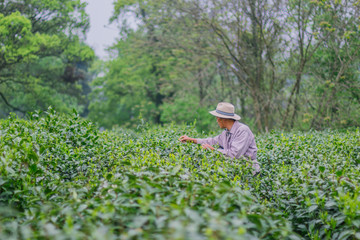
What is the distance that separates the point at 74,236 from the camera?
5.76 ft

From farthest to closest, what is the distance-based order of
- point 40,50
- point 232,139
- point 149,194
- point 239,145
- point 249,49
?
point 40,50
point 249,49
point 232,139
point 239,145
point 149,194

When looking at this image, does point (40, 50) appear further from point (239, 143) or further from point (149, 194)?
point (149, 194)

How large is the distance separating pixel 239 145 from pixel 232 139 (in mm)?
273

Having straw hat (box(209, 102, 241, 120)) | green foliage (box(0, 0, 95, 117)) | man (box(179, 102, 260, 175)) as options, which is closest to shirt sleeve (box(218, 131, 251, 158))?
man (box(179, 102, 260, 175))

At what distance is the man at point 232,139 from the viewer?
5.33 metres

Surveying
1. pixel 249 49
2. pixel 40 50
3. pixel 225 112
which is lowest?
pixel 225 112

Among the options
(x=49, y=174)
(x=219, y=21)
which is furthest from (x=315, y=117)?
(x=49, y=174)

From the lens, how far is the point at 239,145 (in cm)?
535

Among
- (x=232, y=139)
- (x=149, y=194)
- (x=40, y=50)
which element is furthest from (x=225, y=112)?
(x=40, y=50)

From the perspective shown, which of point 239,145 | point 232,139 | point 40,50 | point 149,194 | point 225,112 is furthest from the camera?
point 40,50

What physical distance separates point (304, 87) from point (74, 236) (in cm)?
1496

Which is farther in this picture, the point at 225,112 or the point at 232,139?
the point at 225,112

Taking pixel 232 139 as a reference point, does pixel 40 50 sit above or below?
above

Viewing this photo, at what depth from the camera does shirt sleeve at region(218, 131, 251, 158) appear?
531 centimetres
